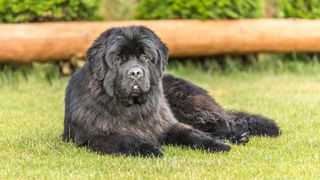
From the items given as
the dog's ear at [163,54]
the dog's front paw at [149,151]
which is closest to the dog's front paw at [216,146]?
the dog's front paw at [149,151]

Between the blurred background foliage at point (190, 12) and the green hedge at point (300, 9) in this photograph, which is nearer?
the blurred background foliage at point (190, 12)

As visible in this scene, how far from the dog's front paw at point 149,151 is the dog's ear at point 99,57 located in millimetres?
773

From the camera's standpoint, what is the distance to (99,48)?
6.36 m

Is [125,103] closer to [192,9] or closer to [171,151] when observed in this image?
[171,151]

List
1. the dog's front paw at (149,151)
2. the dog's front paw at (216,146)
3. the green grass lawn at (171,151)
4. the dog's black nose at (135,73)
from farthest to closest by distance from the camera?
the dog's front paw at (216,146) → the dog's black nose at (135,73) → the dog's front paw at (149,151) → the green grass lawn at (171,151)

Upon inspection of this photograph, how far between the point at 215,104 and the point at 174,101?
438 mm

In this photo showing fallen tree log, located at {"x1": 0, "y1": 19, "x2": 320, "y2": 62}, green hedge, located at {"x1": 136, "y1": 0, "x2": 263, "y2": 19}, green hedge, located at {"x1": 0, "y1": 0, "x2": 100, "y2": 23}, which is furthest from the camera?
green hedge, located at {"x1": 136, "y1": 0, "x2": 263, "y2": 19}

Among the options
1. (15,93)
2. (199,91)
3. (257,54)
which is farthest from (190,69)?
(199,91)

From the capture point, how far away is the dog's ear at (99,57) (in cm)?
627

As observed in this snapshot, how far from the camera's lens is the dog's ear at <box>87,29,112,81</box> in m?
6.27

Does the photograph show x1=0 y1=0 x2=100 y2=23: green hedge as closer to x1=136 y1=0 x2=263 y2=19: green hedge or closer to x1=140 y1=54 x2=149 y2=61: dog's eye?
x1=136 y1=0 x2=263 y2=19: green hedge

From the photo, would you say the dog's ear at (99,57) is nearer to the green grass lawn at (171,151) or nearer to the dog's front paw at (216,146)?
the green grass lawn at (171,151)

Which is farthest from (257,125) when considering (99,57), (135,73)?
(99,57)

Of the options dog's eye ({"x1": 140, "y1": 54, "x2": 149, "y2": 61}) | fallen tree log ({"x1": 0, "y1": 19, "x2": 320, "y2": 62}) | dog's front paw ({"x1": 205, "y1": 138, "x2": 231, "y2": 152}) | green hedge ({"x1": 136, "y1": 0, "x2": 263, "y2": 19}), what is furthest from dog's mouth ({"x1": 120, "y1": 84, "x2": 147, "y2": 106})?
green hedge ({"x1": 136, "y1": 0, "x2": 263, "y2": 19})
